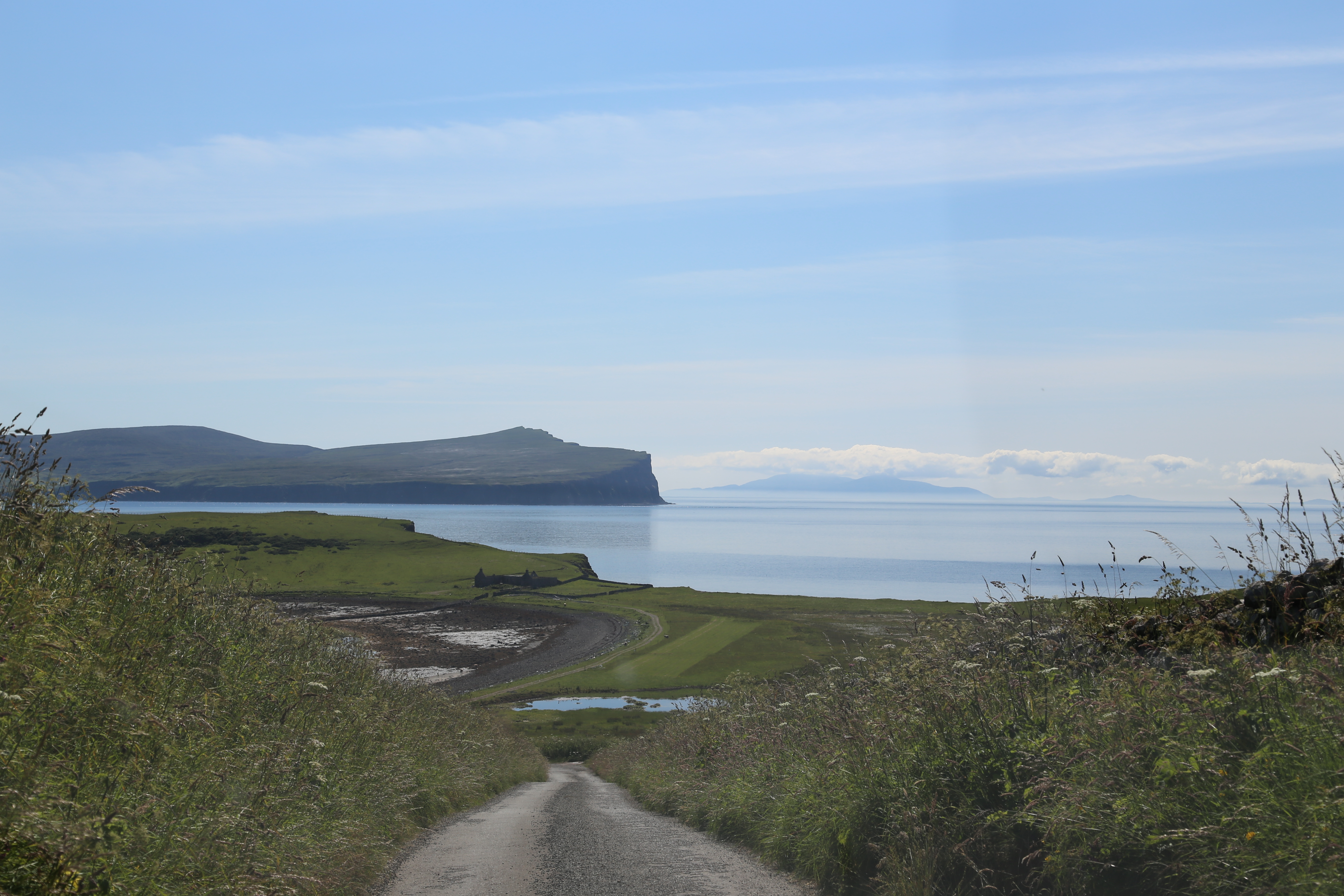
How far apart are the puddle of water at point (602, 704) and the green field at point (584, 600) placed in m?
1.40

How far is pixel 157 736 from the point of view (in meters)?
5.79

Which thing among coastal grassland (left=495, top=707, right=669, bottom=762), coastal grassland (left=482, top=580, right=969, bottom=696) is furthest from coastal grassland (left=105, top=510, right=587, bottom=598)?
coastal grassland (left=495, top=707, right=669, bottom=762)

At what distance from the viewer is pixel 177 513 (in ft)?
406

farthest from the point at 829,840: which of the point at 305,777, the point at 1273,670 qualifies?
the point at 305,777

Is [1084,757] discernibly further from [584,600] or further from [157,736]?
[584,600]

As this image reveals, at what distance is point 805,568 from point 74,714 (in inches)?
7134

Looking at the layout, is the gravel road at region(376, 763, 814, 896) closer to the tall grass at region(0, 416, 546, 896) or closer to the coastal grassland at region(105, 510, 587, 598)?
the tall grass at region(0, 416, 546, 896)

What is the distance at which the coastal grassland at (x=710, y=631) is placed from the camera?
59.4 m

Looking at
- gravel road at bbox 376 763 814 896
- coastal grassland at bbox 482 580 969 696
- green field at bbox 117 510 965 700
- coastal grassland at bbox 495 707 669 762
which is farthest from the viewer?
green field at bbox 117 510 965 700

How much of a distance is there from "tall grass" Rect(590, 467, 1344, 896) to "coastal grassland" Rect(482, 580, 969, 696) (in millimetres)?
31556

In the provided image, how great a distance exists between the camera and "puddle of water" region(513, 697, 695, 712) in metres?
51.9

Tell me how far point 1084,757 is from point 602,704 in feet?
168

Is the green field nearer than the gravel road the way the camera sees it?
No

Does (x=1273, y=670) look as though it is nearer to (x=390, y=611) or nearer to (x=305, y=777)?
(x=305, y=777)
